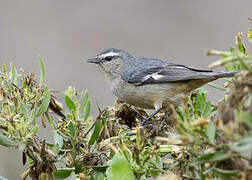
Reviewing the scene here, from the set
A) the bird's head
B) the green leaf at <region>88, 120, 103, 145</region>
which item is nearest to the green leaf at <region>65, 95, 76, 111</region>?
the green leaf at <region>88, 120, 103, 145</region>

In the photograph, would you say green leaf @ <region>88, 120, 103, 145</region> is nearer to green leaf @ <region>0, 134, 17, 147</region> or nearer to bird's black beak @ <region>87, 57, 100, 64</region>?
green leaf @ <region>0, 134, 17, 147</region>

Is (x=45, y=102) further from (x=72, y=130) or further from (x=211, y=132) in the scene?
(x=211, y=132)

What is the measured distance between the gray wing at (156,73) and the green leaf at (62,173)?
238 cm

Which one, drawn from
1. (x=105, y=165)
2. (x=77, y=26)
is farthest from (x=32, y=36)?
(x=105, y=165)

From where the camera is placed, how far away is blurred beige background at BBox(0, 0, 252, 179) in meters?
10.3

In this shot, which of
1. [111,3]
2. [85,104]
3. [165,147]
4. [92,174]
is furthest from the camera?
[111,3]

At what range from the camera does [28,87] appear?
9.44ft

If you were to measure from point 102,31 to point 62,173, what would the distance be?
9.10m

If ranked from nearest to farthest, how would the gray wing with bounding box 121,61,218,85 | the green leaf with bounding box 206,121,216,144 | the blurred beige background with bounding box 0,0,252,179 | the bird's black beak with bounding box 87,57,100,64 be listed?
the green leaf with bounding box 206,121,216,144 < the gray wing with bounding box 121,61,218,85 < the bird's black beak with bounding box 87,57,100,64 < the blurred beige background with bounding box 0,0,252,179

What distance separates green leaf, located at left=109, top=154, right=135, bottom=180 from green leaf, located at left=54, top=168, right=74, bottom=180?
0.44 meters

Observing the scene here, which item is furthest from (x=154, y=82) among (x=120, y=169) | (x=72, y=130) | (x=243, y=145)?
(x=243, y=145)

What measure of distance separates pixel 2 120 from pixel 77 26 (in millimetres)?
9444

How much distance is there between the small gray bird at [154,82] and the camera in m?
4.77

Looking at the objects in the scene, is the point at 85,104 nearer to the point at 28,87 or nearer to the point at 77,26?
the point at 28,87
